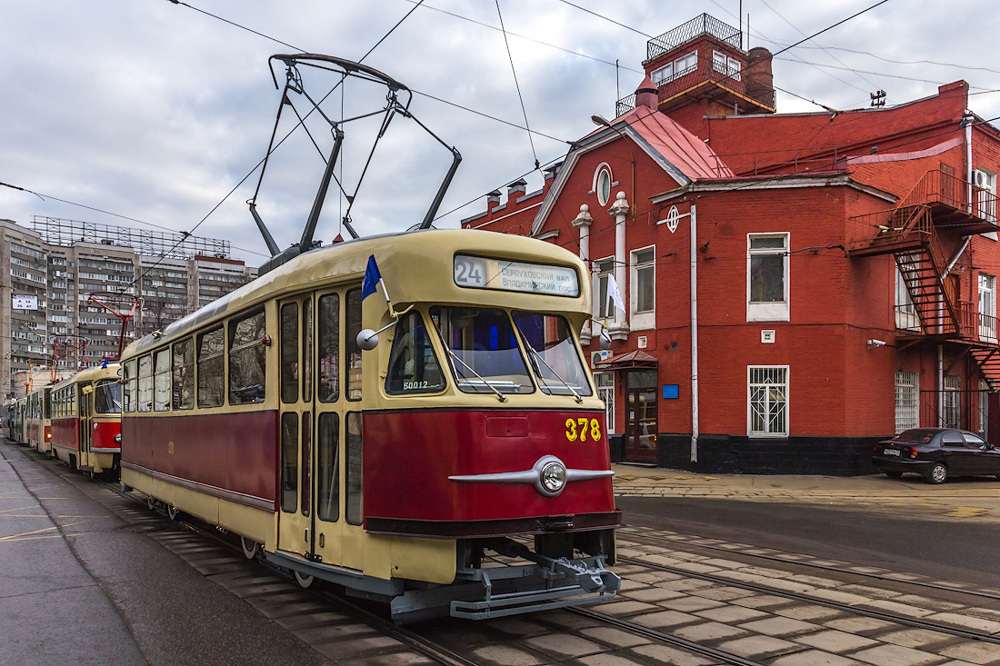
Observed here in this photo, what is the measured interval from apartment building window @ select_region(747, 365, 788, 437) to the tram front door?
16.4m

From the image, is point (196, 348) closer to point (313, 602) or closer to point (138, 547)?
point (138, 547)

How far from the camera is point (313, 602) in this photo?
7215 mm

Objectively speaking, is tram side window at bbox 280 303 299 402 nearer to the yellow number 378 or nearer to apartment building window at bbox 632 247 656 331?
the yellow number 378

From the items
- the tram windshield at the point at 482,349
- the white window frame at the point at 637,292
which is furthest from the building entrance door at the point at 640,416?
the tram windshield at the point at 482,349

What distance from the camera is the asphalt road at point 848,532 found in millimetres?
9578

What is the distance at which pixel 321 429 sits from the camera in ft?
22.4

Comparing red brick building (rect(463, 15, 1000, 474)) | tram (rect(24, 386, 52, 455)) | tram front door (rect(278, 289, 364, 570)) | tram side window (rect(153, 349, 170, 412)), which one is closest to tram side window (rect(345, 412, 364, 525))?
tram front door (rect(278, 289, 364, 570))

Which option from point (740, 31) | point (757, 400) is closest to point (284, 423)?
point (757, 400)

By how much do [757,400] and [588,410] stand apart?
16.3 m

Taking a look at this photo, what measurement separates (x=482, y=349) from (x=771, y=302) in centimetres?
1707

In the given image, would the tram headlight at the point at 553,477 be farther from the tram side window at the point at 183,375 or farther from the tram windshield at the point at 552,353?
the tram side window at the point at 183,375

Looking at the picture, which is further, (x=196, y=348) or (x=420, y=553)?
(x=196, y=348)

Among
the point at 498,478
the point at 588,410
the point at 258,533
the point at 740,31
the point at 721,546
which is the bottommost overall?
the point at 721,546

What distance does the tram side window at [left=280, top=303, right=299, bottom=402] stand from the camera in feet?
23.7
